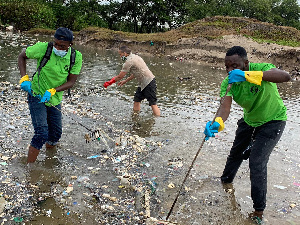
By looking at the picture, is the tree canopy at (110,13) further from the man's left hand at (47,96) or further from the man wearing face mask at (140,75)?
the man's left hand at (47,96)

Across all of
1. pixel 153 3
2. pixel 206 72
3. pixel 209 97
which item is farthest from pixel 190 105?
pixel 153 3

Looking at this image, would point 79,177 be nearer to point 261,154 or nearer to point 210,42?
point 261,154

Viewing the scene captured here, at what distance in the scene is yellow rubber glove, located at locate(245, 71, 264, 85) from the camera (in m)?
3.57

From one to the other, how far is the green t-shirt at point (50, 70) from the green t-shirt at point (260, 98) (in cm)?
248

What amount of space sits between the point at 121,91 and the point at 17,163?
6.41m

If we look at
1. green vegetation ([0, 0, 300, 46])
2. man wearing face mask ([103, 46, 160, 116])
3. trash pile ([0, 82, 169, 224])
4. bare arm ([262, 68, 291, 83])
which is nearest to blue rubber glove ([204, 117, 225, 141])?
bare arm ([262, 68, 291, 83])

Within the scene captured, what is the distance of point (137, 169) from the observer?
210 inches

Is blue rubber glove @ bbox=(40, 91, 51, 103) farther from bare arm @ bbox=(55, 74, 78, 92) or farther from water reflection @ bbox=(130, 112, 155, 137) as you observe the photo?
water reflection @ bbox=(130, 112, 155, 137)

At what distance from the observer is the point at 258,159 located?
3961 mm

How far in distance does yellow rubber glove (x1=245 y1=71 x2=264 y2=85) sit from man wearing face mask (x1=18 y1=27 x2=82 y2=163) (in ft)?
8.63

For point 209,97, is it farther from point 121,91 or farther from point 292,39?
point 292,39

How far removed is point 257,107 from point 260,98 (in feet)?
0.46

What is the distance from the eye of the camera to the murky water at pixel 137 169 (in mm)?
4137

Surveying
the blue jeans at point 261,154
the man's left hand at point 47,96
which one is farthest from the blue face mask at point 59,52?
the blue jeans at point 261,154
